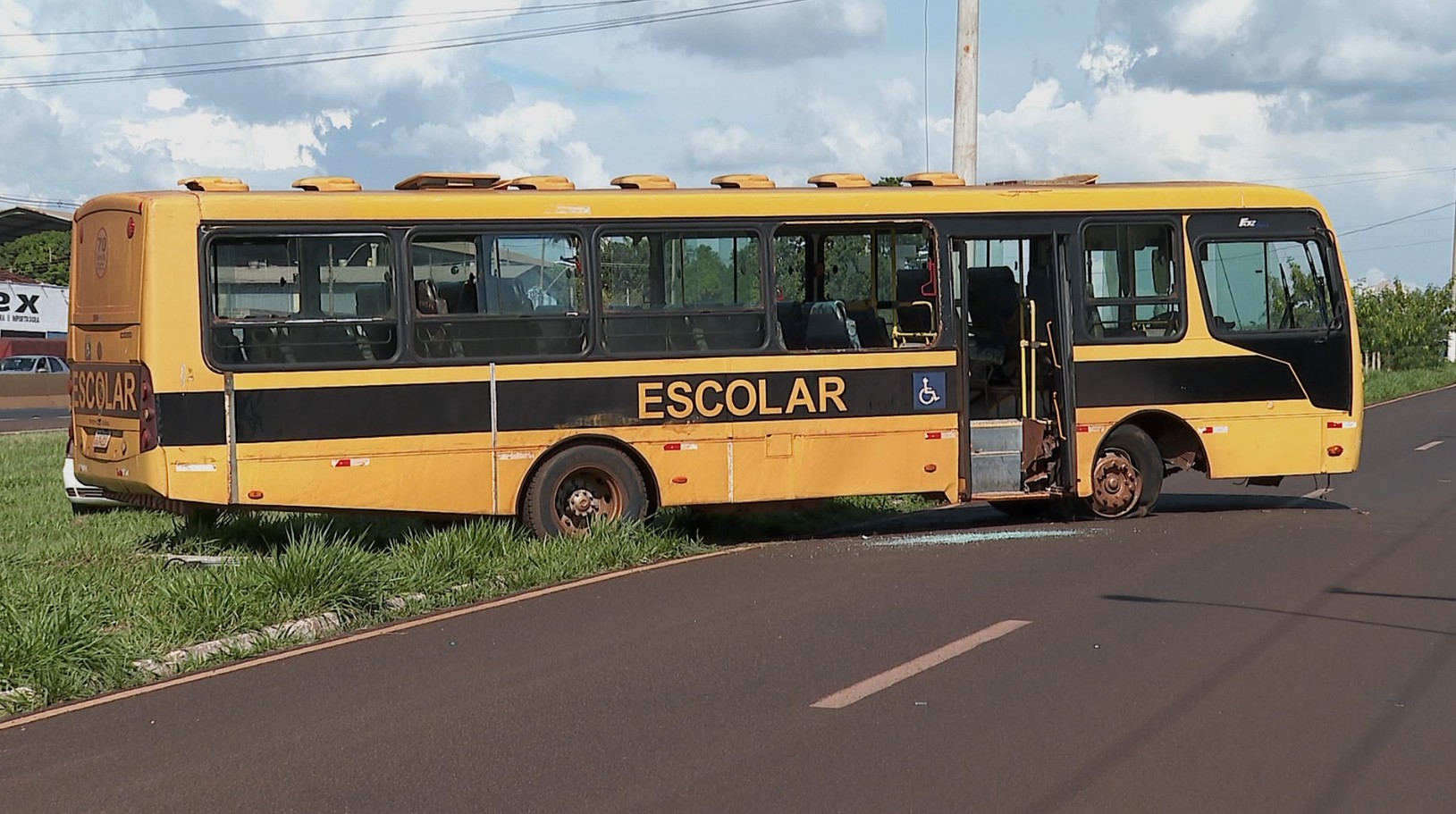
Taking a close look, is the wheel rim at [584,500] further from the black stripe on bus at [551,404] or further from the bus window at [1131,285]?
the bus window at [1131,285]

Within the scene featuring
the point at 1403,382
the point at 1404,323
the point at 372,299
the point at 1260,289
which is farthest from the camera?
the point at 1404,323

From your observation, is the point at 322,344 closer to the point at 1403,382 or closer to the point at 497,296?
the point at 497,296

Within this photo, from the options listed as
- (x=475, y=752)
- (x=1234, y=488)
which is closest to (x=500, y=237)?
(x=475, y=752)

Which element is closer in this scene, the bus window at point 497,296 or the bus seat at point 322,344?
the bus seat at point 322,344

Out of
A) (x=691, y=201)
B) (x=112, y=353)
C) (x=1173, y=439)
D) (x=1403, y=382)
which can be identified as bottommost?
(x=1173, y=439)

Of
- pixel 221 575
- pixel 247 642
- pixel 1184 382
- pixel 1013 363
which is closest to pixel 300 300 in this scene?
pixel 221 575

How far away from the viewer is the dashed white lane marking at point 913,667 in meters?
7.65

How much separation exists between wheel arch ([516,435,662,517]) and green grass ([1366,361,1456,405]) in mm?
26953

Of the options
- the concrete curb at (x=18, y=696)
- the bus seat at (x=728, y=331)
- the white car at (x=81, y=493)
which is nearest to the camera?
the concrete curb at (x=18, y=696)

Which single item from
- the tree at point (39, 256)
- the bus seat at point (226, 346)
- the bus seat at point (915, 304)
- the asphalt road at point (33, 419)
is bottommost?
the asphalt road at point (33, 419)

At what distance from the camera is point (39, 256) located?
69.5 m

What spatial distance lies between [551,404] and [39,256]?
6312 centimetres

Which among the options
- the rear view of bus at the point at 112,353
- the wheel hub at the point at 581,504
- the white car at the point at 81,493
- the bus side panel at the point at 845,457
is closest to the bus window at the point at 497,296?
the wheel hub at the point at 581,504

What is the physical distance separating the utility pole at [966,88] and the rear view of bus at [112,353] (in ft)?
31.1
